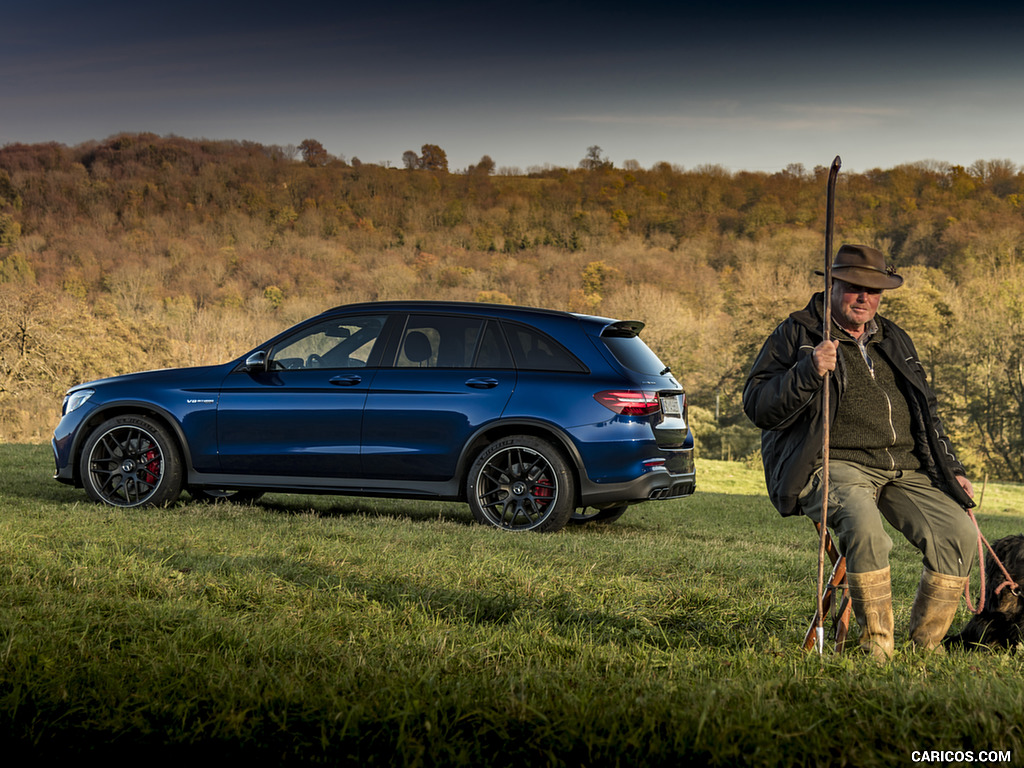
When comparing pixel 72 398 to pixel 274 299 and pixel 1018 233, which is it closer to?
pixel 274 299

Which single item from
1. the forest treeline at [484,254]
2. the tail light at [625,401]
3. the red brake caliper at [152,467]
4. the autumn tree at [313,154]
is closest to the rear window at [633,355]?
the tail light at [625,401]

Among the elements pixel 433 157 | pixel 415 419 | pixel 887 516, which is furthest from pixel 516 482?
pixel 433 157

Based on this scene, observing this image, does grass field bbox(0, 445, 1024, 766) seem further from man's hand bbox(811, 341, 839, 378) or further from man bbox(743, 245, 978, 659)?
man's hand bbox(811, 341, 839, 378)

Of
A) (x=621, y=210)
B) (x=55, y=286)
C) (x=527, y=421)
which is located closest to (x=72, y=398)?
(x=527, y=421)

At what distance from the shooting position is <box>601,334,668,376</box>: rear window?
27.7ft

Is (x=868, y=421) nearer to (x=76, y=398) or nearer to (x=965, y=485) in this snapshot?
(x=965, y=485)

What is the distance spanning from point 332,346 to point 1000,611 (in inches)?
243

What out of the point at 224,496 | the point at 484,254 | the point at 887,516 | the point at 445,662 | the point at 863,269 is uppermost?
the point at 484,254

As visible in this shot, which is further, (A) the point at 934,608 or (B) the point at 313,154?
(B) the point at 313,154

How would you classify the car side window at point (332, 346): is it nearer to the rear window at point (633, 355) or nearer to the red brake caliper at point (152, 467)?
the red brake caliper at point (152, 467)

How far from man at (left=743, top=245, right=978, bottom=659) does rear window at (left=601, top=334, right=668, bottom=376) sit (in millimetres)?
4011

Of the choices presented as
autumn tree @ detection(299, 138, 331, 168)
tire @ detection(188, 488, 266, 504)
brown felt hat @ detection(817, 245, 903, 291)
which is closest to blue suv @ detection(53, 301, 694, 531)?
tire @ detection(188, 488, 266, 504)

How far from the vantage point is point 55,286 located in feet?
224

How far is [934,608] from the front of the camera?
419 centimetres
